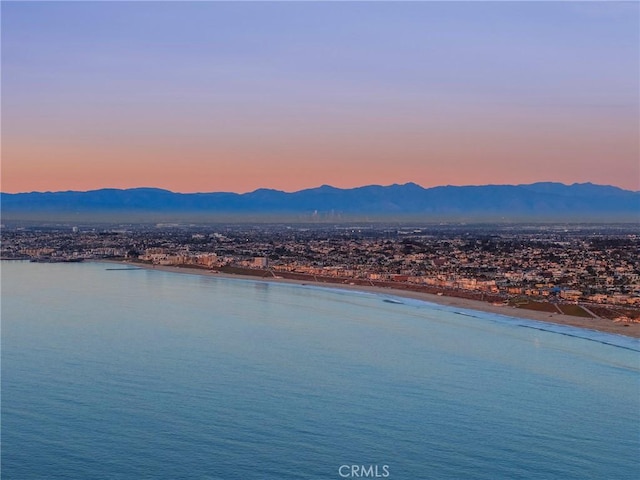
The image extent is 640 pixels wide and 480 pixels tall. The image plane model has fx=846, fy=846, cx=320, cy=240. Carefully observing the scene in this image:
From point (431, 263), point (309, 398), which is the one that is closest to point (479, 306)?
point (309, 398)

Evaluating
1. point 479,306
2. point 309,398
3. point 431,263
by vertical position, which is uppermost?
point 431,263

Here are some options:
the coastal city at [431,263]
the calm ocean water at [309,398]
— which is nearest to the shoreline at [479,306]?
the coastal city at [431,263]

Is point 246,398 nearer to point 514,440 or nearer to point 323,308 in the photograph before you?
point 514,440

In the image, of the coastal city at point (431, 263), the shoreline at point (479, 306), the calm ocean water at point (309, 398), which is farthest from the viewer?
the coastal city at point (431, 263)

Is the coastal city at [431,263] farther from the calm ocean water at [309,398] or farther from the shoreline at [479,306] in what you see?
the calm ocean water at [309,398]

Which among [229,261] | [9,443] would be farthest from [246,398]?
[229,261]

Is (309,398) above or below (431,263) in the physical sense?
below

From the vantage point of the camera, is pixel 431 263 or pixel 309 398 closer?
pixel 309 398

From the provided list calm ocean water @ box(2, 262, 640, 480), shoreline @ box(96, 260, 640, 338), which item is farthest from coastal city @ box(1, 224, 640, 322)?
calm ocean water @ box(2, 262, 640, 480)

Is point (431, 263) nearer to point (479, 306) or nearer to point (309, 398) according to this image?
point (479, 306)
